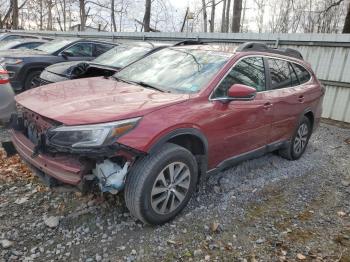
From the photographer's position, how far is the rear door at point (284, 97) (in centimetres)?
428

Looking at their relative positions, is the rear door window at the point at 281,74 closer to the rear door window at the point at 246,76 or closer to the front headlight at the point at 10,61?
the rear door window at the point at 246,76

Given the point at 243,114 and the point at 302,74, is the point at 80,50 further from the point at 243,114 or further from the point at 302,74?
the point at 243,114

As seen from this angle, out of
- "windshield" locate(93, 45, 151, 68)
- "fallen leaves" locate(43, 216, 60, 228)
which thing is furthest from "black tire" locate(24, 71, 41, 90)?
"fallen leaves" locate(43, 216, 60, 228)

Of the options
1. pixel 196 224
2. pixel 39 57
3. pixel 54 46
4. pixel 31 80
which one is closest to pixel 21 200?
pixel 196 224

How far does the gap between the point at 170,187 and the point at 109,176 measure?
0.64m

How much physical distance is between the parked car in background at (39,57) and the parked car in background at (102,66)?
0.85 meters

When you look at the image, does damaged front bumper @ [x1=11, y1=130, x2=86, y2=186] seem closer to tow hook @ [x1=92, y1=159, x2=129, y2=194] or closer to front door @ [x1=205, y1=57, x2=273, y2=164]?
tow hook @ [x1=92, y1=159, x2=129, y2=194]

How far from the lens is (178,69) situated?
150 inches

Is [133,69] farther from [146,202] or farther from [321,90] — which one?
[321,90]

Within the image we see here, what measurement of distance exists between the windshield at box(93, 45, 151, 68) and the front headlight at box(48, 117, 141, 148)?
14.1 feet

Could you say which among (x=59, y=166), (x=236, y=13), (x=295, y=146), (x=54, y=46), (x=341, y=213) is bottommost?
(x=341, y=213)


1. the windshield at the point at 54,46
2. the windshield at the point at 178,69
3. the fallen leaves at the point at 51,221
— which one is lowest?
the fallen leaves at the point at 51,221

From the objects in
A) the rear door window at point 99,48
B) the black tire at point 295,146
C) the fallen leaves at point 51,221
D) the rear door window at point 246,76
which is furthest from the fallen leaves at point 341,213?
the rear door window at point 99,48

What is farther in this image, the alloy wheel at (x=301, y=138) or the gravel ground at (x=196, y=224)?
the alloy wheel at (x=301, y=138)
